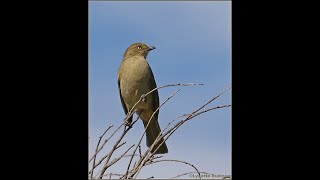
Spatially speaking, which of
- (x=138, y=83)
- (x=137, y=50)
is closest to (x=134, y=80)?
(x=138, y=83)

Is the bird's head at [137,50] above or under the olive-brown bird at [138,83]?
above

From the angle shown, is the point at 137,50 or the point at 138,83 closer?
the point at 138,83

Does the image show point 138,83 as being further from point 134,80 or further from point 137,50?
point 137,50

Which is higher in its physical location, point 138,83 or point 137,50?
point 137,50

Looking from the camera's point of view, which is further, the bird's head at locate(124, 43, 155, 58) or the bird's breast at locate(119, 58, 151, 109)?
the bird's head at locate(124, 43, 155, 58)

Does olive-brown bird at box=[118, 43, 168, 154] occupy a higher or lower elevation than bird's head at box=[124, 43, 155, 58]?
lower

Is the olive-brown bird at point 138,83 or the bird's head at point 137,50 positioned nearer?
the olive-brown bird at point 138,83

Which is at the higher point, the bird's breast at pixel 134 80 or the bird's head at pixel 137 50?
the bird's head at pixel 137 50
